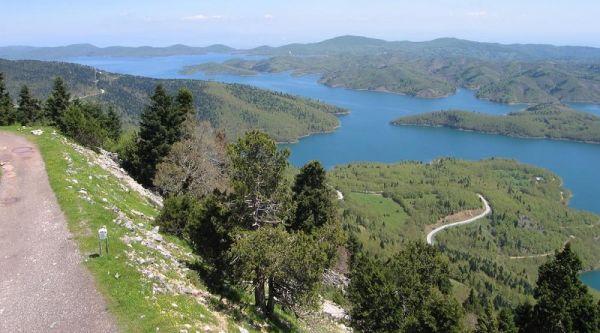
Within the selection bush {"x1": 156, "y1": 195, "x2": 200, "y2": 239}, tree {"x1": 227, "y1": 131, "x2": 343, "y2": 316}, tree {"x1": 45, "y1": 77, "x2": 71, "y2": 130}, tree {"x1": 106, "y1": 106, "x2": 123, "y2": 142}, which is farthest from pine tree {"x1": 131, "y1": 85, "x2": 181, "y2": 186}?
tree {"x1": 227, "y1": 131, "x2": 343, "y2": 316}

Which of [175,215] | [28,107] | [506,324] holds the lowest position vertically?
[506,324]

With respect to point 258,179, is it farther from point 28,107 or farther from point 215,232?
point 28,107

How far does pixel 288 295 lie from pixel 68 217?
1391 centimetres

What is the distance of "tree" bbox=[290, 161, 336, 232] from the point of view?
47094 millimetres

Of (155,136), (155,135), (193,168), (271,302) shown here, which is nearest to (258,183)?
(271,302)

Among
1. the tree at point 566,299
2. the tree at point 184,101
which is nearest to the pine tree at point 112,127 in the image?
the tree at point 184,101

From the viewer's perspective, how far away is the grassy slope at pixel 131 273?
19375mm

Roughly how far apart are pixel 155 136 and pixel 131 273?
111ft

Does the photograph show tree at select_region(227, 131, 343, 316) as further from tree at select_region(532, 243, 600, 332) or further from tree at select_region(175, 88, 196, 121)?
tree at select_region(175, 88, 196, 121)

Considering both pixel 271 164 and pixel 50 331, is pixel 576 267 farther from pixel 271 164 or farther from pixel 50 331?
pixel 50 331

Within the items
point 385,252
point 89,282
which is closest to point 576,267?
point 89,282

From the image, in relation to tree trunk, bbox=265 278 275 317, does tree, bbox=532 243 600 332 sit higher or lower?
lower

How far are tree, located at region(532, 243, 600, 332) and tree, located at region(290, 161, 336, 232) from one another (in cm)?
1935

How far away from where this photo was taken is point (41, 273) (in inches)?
866
